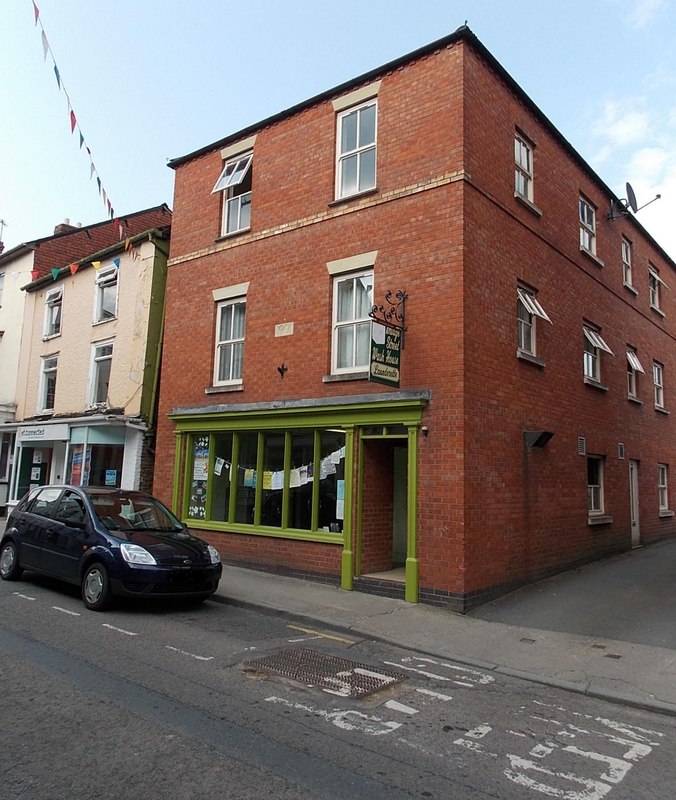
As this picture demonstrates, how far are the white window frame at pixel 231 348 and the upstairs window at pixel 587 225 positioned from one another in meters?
7.75

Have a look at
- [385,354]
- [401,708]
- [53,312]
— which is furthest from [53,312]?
[401,708]

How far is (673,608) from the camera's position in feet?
30.0

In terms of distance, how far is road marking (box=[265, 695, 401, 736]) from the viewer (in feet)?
15.3

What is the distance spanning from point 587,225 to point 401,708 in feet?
40.3

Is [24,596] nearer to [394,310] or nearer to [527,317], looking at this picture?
[394,310]

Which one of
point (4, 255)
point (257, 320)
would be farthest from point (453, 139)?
point (4, 255)

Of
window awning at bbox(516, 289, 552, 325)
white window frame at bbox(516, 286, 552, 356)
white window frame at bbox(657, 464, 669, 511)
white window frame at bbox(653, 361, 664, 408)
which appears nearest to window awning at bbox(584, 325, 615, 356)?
white window frame at bbox(516, 286, 552, 356)

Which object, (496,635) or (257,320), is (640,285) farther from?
(496,635)

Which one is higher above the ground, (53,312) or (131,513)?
(53,312)

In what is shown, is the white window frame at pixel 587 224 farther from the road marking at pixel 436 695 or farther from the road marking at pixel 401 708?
the road marking at pixel 401 708

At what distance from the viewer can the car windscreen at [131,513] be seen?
8915 millimetres

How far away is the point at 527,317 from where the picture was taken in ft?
38.1

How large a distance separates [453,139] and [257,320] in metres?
4.94

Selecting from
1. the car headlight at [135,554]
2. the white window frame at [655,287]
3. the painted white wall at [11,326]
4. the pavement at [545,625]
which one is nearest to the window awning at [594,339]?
the pavement at [545,625]
